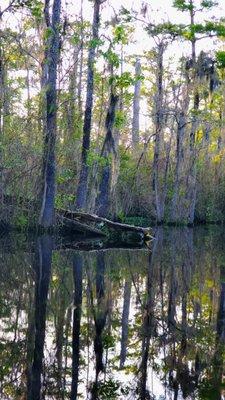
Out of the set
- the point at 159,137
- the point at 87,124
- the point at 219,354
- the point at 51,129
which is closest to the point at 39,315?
the point at 219,354

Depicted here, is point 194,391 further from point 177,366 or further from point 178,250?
point 178,250

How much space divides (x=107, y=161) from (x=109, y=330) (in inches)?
472

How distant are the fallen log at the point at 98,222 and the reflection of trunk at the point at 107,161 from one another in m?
1.13

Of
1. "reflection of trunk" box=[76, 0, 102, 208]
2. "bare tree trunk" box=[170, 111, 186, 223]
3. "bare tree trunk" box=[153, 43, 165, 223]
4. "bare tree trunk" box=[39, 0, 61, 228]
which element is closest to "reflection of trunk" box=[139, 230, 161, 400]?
"bare tree trunk" box=[39, 0, 61, 228]

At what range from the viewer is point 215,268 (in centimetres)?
1001

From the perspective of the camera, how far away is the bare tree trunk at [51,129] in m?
14.5

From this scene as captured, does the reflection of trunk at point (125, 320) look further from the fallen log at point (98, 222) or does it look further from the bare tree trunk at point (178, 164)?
the bare tree trunk at point (178, 164)

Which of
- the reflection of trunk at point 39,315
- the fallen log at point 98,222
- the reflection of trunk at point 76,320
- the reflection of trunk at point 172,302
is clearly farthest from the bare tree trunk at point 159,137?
the reflection of trunk at point 172,302

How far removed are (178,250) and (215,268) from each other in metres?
3.37

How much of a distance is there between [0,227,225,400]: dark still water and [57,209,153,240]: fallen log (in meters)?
5.37

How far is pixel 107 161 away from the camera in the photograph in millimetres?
16922

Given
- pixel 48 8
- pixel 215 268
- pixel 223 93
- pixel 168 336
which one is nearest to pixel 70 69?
pixel 48 8

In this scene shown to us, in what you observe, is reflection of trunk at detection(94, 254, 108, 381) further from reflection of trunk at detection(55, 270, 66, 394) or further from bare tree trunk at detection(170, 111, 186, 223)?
bare tree trunk at detection(170, 111, 186, 223)

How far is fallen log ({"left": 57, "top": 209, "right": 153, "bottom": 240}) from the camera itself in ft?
50.3
